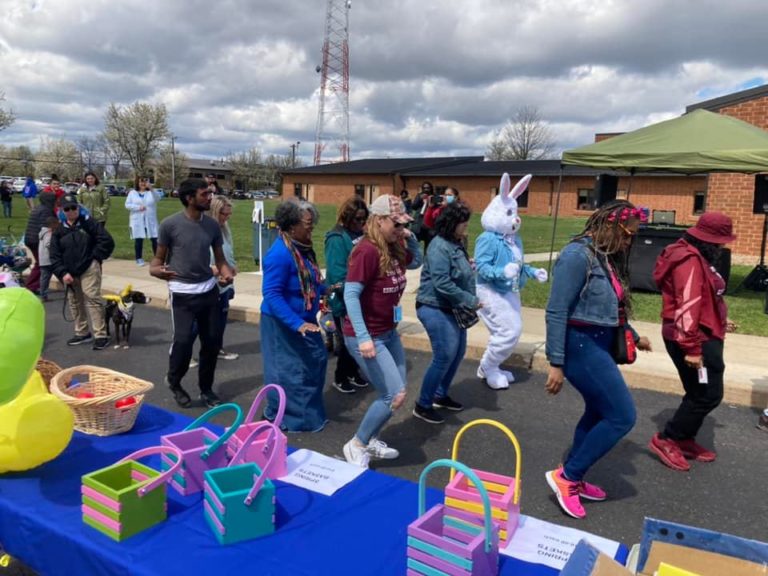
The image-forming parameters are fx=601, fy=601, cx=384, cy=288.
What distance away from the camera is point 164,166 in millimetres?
80500

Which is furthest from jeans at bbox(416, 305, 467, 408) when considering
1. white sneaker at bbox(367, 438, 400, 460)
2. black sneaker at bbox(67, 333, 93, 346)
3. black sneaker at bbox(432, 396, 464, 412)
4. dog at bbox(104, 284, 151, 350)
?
black sneaker at bbox(67, 333, 93, 346)

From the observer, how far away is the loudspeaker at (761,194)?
1035cm

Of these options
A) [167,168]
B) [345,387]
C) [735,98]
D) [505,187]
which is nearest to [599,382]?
[505,187]

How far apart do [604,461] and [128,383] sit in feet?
10.5

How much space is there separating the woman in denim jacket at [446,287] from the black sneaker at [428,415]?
36 cm

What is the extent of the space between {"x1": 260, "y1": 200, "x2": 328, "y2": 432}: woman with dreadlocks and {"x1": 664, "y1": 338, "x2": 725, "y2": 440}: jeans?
96.7 inches

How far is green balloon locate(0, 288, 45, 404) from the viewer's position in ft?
6.80

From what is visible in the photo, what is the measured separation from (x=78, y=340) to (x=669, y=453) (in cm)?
660

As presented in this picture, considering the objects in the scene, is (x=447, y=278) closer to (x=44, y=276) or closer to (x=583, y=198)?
(x=44, y=276)

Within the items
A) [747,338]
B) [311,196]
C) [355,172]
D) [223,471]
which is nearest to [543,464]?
[223,471]

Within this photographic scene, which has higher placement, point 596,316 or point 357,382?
point 596,316

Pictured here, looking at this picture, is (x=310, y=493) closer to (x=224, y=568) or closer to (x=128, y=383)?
(x=224, y=568)

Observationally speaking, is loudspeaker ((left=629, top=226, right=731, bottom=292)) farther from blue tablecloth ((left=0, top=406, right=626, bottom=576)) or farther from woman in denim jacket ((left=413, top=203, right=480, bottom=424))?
blue tablecloth ((left=0, top=406, right=626, bottom=576))

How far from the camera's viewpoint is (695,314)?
3725 mm
